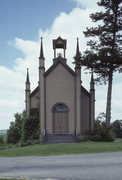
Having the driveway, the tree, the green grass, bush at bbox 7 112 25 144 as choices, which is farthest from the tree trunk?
the driveway

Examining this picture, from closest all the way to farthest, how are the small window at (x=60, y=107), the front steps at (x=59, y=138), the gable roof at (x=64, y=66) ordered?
1. the front steps at (x=59, y=138)
2. the small window at (x=60, y=107)
3. the gable roof at (x=64, y=66)

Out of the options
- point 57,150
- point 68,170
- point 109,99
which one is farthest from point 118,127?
point 68,170

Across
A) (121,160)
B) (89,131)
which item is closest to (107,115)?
(89,131)

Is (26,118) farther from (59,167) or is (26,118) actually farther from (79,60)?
(59,167)

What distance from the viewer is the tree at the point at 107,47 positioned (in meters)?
31.4

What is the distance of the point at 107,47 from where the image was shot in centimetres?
3206

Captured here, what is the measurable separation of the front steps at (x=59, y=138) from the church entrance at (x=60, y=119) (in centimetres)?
69

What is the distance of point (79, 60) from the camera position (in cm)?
3203

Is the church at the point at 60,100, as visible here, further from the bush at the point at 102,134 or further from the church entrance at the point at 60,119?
the bush at the point at 102,134

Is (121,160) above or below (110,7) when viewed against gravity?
below

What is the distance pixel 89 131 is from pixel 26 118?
22.2ft

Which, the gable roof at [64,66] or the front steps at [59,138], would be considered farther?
the gable roof at [64,66]

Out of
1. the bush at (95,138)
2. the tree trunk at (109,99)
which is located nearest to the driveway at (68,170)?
the bush at (95,138)

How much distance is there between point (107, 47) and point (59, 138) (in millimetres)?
10603
